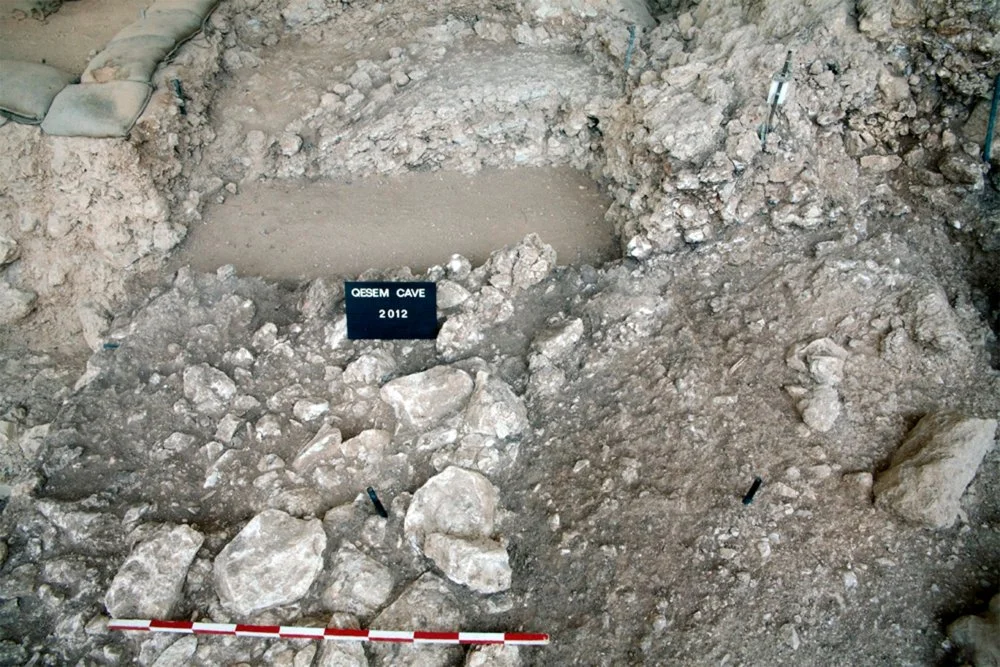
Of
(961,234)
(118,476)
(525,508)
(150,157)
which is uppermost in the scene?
(961,234)

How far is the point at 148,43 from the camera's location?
6.10m

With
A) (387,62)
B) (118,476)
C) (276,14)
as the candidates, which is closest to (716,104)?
(387,62)

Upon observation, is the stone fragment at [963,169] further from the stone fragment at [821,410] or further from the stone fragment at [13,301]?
the stone fragment at [13,301]

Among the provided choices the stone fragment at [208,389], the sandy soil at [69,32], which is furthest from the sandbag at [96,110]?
the stone fragment at [208,389]

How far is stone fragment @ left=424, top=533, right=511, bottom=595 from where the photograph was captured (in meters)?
3.90

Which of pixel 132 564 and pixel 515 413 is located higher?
pixel 515 413

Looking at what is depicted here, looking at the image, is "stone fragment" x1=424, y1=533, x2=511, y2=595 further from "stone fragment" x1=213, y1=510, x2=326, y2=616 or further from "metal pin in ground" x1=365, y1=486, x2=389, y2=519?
"stone fragment" x1=213, y1=510, x2=326, y2=616

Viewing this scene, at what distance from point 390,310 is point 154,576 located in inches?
85.7

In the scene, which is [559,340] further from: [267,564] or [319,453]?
[267,564]

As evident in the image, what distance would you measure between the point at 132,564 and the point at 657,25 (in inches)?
254

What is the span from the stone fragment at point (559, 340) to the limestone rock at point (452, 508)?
1.09 m

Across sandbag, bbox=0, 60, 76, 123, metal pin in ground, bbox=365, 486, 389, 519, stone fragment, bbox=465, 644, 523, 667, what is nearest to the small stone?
sandbag, bbox=0, 60, 76, 123

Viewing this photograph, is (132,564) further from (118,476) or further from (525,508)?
(525,508)

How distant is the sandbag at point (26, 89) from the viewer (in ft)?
18.8
